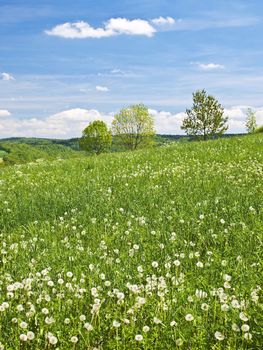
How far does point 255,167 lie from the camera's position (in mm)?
14148

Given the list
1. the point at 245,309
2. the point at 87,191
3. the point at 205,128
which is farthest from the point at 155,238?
the point at 205,128

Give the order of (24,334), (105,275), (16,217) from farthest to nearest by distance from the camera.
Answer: (16,217) < (105,275) < (24,334)

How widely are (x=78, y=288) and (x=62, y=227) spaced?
130 inches

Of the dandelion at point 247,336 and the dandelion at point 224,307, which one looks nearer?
the dandelion at point 247,336

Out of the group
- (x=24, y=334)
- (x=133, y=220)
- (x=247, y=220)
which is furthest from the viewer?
(x=133, y=220)

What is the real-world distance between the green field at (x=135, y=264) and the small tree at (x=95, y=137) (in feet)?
323

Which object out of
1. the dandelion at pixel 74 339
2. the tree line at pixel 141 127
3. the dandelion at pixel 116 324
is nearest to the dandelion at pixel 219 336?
the dandelion at pixel 116 324

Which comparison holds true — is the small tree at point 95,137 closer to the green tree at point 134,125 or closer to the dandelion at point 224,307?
the green tree at point 134,125

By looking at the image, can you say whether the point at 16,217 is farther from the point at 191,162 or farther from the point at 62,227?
the point at 191,162

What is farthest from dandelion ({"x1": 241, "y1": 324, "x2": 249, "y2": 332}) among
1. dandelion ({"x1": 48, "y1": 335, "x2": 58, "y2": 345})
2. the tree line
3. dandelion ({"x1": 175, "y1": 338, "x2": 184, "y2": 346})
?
the tree line

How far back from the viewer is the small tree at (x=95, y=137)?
111312 mm

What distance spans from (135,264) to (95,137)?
349 feet

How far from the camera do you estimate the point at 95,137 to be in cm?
11175

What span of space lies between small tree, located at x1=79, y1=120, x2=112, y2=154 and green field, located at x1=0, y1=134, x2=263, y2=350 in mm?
98377
